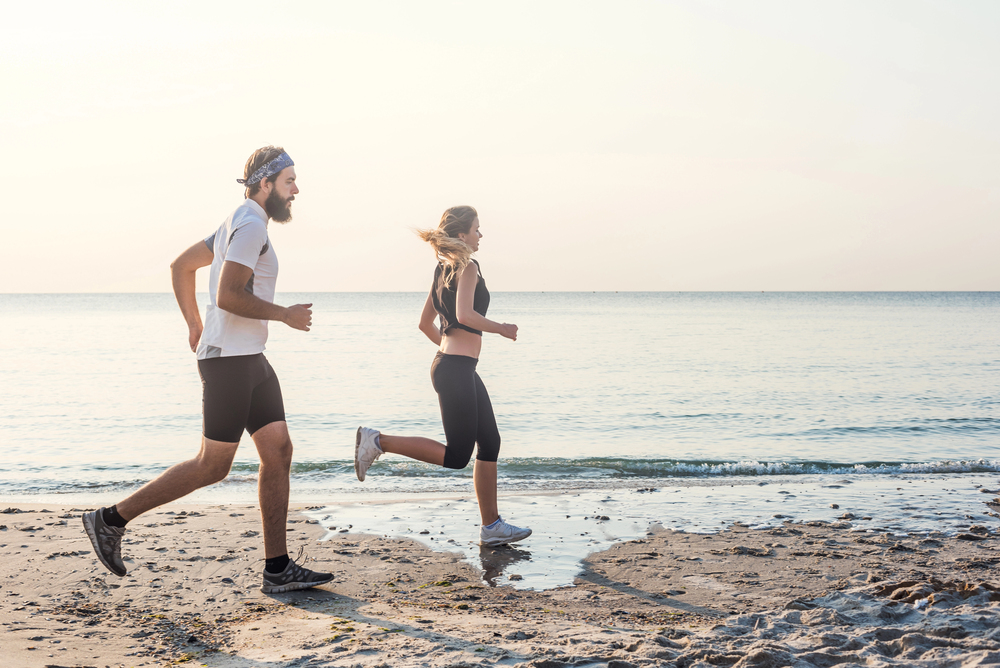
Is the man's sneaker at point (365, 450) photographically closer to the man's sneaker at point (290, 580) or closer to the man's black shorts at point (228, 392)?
the man's sneaker at point (290, 580)

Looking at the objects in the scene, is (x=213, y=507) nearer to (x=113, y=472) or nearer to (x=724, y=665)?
(x=113, y=472)

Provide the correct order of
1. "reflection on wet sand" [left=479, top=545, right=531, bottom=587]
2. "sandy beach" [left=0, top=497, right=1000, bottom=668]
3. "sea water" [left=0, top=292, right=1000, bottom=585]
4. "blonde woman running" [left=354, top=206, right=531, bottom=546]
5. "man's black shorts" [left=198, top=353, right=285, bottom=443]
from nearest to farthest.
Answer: "sandy beach" [left=0, top=497, right=1000, bottom=668] < "man's black shorts" [left=198, top=353, right=285, bottom=443] < "reflection on wet sand" [left=479, top=545, right=531, bottom=587] < "blonde woman running" [left=354, top=206, right=531, bottom=546] < "sea water" [left=0, top=292, right=1000, bottom=585]

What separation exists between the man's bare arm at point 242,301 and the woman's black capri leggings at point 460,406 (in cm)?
123

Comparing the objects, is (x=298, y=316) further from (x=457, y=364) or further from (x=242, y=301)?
(x=457, y=364)

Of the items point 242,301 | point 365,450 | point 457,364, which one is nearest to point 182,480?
point 242,301

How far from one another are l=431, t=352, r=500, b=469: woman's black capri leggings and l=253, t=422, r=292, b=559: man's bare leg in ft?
3.27

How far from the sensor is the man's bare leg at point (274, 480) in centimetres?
374

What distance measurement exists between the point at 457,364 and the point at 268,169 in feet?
5.07

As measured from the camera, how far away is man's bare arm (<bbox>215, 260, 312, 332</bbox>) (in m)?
3.43

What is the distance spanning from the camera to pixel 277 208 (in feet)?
12.4

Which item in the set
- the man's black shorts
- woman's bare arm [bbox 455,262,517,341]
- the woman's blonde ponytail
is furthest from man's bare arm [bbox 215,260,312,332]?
the woman's blonde ponytail

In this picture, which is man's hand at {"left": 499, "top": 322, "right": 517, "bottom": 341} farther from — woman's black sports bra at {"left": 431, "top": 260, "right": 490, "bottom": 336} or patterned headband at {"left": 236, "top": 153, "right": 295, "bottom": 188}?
patterned headband at {"left": 236, "top": 153, "right": 295, "bottom": 188}

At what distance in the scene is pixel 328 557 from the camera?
4590 mm

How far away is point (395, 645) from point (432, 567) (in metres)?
1.40
